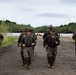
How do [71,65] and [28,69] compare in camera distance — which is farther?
[71,65]

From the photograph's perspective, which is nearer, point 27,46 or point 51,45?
point 27,46

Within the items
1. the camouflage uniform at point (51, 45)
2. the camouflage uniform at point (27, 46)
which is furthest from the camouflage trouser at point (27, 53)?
the camouflage uniform at point (51, 45)

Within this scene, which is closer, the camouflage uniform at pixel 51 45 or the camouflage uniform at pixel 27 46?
the camouflage uniform at pixel 27 46

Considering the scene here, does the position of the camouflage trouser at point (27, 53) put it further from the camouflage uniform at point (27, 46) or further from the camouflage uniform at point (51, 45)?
the camouflage uniform at point (51, 45)

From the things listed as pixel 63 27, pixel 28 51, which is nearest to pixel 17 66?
pixel 28 51

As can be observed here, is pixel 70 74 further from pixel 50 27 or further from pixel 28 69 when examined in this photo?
pixel 50 27

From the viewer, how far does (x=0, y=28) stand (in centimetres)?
4309

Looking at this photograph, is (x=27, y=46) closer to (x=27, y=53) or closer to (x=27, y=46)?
(x=27, y=46)

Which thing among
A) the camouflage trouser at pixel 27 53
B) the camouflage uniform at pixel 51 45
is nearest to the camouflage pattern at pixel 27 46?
the camouflage trouser at pixel 27 53

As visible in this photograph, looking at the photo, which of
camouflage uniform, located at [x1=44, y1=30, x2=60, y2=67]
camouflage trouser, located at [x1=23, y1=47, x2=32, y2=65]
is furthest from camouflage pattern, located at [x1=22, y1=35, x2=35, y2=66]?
camouflage uniform, located at [x1=44, y1=30, x2=60, y2=67]

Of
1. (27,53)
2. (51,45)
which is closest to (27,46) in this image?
Result: (27,53)

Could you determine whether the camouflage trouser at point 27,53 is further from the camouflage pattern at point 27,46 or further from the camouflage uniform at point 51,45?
the camouflage uniform at point 51,45

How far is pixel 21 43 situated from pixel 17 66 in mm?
1159

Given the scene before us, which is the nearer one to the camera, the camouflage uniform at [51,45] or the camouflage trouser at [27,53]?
the camouflage trouser at [27,53]
